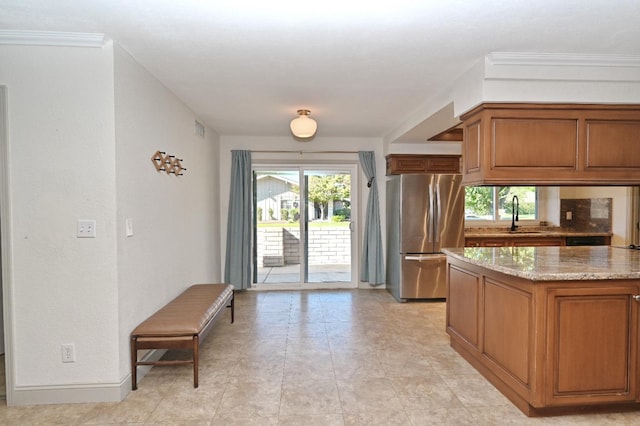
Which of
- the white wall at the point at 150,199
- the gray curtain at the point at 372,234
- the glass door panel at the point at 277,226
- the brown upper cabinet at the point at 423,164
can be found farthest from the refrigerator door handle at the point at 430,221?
the white wall at the point at 150,199

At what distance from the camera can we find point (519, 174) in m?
2.85

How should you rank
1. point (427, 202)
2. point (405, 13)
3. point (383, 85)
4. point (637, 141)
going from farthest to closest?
1. point (427, 202)
2. point (383, 85)
3. point (637, 141)
4. point (405, 13)

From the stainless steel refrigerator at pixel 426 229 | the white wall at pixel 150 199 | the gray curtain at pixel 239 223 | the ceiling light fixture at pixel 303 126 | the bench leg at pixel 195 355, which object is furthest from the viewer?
the gray curtain at pixel 239 223

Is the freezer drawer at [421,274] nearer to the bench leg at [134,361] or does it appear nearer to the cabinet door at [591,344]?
the cabinet door at [591,344]

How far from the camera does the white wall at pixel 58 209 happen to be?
237 cm

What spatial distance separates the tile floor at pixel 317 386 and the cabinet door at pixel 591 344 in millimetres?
189

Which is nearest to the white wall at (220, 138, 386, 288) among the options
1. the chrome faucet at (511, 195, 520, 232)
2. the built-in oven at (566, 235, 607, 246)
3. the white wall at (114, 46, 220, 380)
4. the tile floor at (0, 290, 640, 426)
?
the white wall at (114, 46, 220, 380)

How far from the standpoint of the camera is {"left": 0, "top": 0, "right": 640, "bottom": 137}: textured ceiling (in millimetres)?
1964

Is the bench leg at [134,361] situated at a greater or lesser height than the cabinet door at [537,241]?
lesser

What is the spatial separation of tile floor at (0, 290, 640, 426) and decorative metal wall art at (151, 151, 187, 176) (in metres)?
1.70

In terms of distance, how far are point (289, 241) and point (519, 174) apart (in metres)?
3.71

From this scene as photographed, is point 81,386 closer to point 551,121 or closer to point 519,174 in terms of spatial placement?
point 519,174

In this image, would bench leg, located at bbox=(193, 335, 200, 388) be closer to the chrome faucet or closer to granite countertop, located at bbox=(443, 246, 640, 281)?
granite countertop, located at bbox=(443, 246, 640, 281)

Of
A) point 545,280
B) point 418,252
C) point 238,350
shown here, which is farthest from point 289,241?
point 545,280
